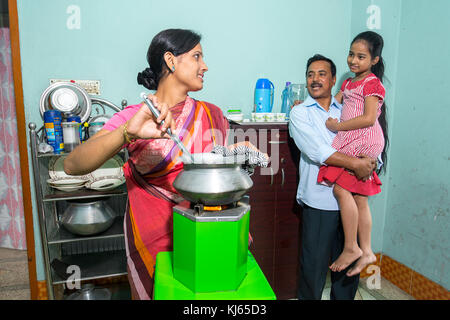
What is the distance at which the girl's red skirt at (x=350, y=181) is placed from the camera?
1890mm

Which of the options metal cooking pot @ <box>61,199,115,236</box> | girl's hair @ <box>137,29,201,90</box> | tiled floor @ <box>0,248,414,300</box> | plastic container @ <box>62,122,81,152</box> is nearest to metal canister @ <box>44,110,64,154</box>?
plastic container @ <box>62,122,81,152</box>

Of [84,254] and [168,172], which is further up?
[168,172]

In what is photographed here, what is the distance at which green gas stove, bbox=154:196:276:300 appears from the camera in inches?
33.7

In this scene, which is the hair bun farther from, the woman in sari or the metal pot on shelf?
the metal pot on shelf

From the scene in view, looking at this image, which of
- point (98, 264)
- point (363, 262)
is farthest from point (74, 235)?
point (363, 262)

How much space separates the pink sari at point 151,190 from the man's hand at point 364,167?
3.08ft

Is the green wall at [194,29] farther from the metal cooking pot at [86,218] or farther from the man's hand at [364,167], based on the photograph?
the man's hand at [364,167]

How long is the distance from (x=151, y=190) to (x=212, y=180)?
65cm

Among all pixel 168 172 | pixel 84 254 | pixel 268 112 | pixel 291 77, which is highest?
pixel 291 77

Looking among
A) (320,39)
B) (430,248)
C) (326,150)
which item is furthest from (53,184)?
(430,248)

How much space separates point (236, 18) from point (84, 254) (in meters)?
2.28

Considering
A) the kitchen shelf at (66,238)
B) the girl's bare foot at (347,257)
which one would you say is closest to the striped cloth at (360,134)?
the girl's bare foot at (347,257)

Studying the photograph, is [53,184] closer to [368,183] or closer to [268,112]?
[268,112]

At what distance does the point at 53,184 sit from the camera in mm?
2012
